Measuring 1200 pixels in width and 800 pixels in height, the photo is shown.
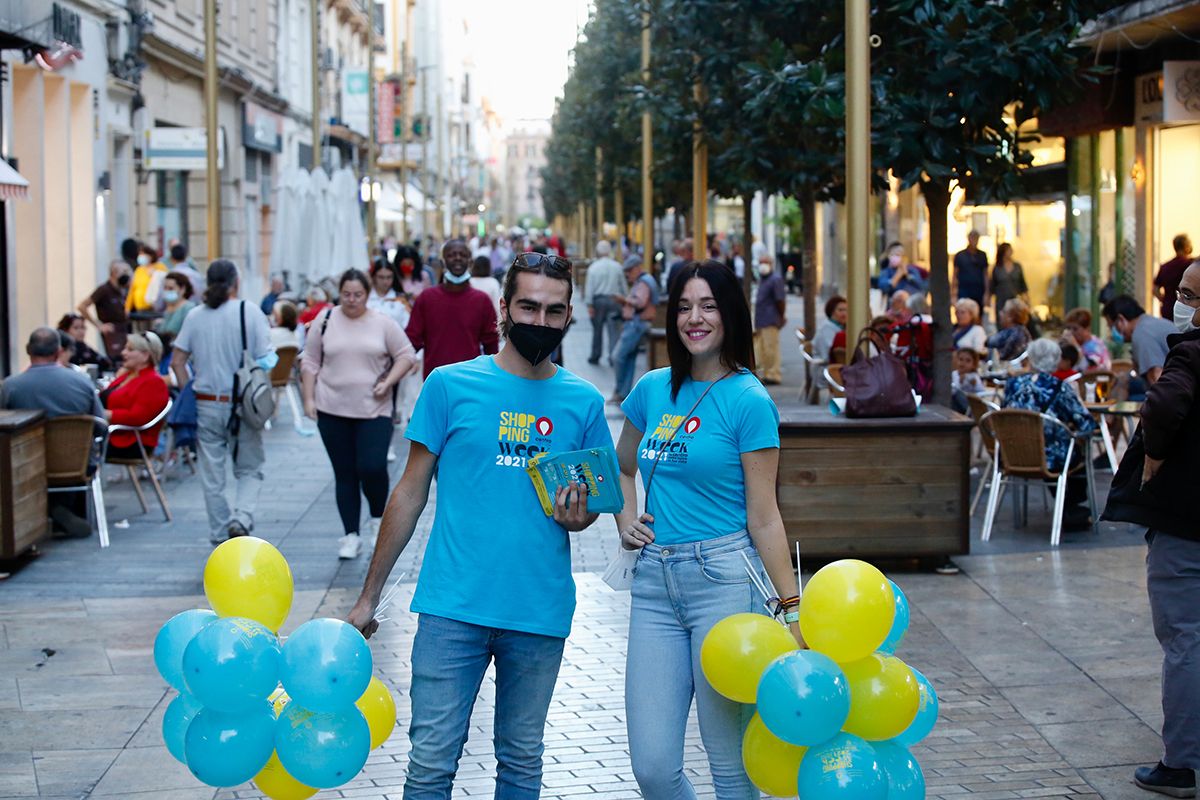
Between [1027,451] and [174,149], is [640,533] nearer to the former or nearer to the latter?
[1027,451]

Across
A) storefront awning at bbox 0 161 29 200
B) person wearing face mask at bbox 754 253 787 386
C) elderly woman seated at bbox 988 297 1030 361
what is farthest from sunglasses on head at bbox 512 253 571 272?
person wearing face mask at bbox 754 253 787 386

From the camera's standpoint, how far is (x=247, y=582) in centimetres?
428

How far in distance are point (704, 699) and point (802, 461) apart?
17.1 feet

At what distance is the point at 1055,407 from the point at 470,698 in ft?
24.3

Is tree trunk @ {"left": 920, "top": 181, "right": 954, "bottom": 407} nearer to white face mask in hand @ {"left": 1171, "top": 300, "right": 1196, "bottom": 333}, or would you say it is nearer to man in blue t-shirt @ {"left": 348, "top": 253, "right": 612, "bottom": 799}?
white face mask in hand @ {"left": 1171, "top": 300, "right": 1196, "bottom": 333}

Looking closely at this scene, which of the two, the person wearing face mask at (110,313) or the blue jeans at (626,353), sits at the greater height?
the person wearing face mask at (110,313)

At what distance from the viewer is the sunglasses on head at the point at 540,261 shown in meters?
4.54

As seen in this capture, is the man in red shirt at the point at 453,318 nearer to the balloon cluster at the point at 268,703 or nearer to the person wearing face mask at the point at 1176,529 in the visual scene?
the person wearing face mask at the point at 1176,529

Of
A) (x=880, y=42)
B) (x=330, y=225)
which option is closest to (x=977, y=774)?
(x=880, y=42)

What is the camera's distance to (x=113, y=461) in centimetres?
1210

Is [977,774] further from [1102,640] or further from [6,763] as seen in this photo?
[6,763]

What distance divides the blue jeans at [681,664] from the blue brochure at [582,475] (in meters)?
0.31

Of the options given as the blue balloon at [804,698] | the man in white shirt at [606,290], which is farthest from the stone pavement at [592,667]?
the man in white shirt at [606,290]

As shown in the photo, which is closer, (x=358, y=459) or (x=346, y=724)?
(x=346, y=724)
